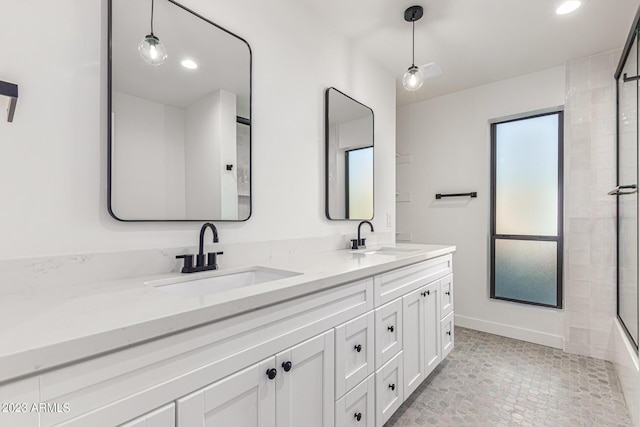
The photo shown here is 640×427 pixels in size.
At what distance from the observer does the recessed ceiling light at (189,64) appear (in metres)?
1.33

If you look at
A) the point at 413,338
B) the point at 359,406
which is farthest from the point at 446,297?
the point at 359,406

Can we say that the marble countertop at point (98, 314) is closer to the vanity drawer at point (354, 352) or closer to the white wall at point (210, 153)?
the vanity drawer at point (354, 352)

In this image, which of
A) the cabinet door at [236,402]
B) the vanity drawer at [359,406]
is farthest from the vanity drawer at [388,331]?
the cabinet door at [236,402]

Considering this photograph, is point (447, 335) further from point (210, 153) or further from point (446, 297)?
point (210, 153)

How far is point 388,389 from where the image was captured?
154 centimetres

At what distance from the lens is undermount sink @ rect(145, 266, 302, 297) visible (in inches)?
43.6

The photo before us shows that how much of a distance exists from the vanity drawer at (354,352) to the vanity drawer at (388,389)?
13 cm

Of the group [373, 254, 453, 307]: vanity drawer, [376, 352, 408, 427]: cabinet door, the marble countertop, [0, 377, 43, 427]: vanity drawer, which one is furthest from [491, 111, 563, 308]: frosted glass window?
[0, 377, 43, 427]: vanity drawer

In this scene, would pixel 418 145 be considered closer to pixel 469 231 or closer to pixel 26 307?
pixel 469 231

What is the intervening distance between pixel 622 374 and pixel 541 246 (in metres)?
1.13

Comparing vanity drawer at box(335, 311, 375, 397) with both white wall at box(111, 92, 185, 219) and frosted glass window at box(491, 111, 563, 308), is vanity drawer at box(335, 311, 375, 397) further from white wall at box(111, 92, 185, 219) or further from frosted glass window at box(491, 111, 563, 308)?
frosted glass window at box(491, 111, 563, 308)

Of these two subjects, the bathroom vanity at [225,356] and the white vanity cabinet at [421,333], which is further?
the white vanity cabinet at [421,333]

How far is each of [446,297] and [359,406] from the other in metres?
1.20

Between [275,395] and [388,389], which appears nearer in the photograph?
[275,395]
